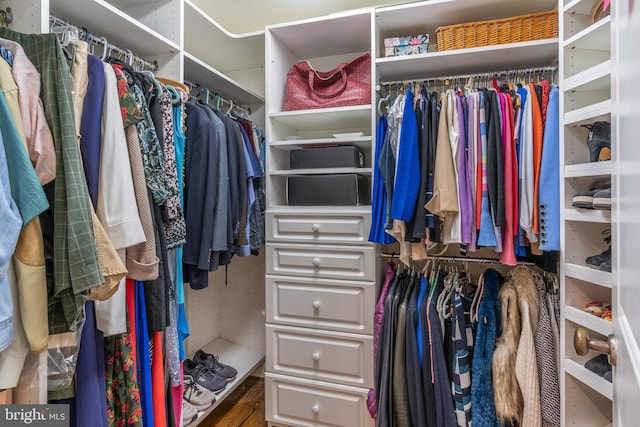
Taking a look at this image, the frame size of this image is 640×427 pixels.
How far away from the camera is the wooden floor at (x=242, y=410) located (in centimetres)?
197

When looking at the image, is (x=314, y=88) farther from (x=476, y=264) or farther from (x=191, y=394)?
(x=191, y=394)

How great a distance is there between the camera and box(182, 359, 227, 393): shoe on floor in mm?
1883

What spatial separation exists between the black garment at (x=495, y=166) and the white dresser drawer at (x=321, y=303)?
2.10ft

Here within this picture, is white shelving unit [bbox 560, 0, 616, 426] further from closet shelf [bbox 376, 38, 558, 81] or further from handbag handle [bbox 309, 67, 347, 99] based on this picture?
handbag handle [bbox 309, 67, 347, 99]

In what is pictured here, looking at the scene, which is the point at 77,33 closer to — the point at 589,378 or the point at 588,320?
the point at 588,320

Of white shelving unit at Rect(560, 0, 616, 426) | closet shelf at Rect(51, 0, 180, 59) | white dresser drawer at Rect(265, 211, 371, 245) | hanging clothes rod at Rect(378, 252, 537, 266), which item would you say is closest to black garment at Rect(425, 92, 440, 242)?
hanging clothes rod at Rect(378, 252, 537, 266)

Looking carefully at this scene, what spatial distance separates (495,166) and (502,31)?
639 mm

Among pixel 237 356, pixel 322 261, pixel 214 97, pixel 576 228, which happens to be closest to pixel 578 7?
pixel 576 228

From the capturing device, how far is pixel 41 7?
3.35 feet

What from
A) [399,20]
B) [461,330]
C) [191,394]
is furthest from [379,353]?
[399,20]

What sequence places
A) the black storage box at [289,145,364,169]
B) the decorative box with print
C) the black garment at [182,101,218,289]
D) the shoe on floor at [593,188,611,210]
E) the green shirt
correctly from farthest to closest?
the black storage box at [289,145,364,169], the decorative box with print, the black garment at [182,101,218,289], the shoe on floor at [593,188,611,210], the green shirt

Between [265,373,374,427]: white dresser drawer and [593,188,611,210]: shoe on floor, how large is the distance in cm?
124

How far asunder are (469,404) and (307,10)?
84.4 inches

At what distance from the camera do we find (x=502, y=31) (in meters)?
1.57
